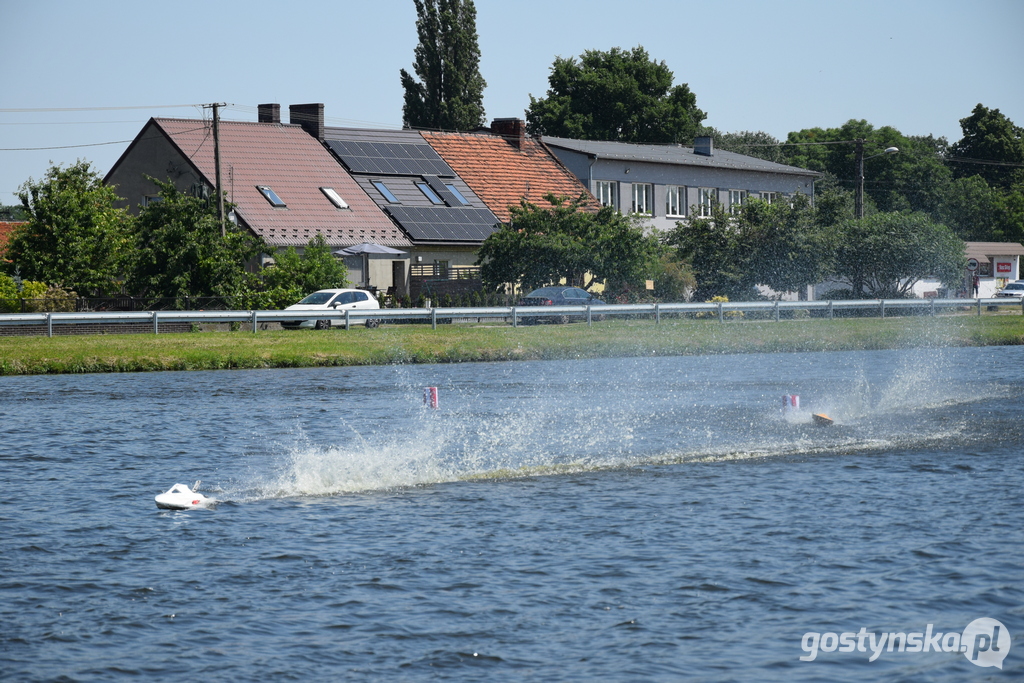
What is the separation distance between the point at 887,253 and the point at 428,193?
20367mm

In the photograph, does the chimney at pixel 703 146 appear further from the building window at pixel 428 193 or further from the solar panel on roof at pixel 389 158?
the building window at pixel 428 193

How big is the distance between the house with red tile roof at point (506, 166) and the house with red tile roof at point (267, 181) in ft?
21.1

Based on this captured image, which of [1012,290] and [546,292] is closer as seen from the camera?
[546,292]

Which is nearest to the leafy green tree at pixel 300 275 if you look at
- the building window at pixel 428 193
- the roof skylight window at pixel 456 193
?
the building window at pixel 428 193

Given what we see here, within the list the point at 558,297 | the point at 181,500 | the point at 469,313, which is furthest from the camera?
the point at 558,297

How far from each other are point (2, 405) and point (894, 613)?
17755mm

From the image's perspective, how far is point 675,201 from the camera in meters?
64.6

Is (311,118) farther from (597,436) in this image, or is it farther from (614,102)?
(597,436)

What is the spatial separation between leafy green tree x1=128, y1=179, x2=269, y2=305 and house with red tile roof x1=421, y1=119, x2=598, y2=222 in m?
16.8

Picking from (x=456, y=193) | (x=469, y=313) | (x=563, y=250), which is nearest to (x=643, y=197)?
(x=456, y=193)

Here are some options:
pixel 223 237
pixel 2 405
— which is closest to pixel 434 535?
pixel 2 405

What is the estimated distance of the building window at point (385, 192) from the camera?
52719 mm

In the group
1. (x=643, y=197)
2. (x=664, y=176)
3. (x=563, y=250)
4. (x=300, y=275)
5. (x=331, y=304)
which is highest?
(x=664, y=176)

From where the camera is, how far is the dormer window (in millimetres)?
49062
